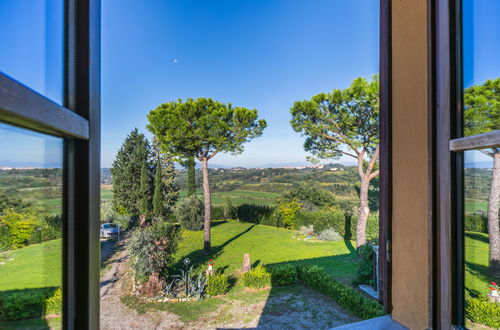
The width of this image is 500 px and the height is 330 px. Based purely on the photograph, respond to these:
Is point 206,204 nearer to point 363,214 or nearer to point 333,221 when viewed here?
point 333,221

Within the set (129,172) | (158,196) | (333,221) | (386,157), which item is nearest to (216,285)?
(158,196)

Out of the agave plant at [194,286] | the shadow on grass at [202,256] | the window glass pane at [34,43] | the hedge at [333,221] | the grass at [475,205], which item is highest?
the window glass pane at [34,43]

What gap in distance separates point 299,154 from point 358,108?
77.8 inches

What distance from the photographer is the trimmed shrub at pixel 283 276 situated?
4.08 metres

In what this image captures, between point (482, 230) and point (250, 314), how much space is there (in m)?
3.52

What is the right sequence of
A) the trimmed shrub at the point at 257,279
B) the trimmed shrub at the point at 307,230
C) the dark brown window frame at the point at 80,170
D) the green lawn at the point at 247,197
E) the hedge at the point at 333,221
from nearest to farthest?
the dark brown window frame at the point at 80,170
the trimmed shrub at the point at 257,279
the hedge at the point at 333,221
the trimmed shrub at the point at 307,230
the green lawn at the point at 247,197

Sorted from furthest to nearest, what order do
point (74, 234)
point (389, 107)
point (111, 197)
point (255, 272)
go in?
point (111, 197) → point (255, 272) → point (389, 107) → point (74, 234)

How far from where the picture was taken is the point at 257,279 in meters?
3.98

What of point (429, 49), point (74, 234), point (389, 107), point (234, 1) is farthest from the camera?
point (234, 1)

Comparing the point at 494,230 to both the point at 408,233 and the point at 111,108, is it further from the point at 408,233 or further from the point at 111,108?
the point at 111,108

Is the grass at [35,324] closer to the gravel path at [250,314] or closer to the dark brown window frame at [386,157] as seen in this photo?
the dark brown window frame at [386,157]

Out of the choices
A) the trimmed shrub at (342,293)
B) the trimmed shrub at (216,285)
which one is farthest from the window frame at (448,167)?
the trimmed shrub at (216,285)

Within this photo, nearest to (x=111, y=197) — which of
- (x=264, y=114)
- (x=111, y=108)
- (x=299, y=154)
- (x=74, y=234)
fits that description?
(x=111, y=108)

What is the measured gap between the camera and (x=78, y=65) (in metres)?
0.35
